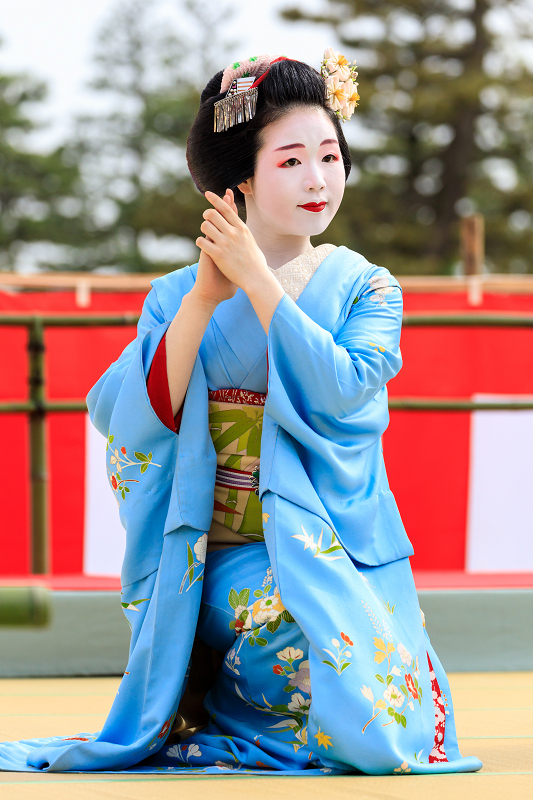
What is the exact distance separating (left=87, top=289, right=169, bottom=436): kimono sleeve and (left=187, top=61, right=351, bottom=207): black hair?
0.26m

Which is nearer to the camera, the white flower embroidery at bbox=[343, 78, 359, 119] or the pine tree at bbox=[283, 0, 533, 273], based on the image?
the white flower embroidery at bbox=[343, 78, 359, 119]

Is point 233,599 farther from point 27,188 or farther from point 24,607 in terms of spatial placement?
point 27,188

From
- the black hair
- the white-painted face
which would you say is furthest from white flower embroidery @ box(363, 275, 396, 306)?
the black hair

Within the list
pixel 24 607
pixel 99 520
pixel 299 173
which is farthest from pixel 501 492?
pixel 24 607

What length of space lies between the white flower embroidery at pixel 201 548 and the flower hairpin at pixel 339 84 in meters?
0.81

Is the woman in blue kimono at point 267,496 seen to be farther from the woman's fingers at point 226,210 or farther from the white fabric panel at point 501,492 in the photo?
the white fabric panel at point 501,492

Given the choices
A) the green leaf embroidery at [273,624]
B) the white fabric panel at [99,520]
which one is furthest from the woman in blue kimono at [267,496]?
the white fabric panel at [99,520]

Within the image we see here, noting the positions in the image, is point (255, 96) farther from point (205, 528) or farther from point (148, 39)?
point (148, 39)

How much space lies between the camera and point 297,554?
150cm

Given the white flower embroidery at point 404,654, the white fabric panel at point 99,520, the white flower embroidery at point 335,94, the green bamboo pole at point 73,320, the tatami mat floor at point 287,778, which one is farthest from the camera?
the white fabric panel at point 99,520

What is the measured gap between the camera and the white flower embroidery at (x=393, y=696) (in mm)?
1469

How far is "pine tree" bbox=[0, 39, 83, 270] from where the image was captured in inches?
575

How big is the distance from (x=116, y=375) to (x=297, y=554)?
0.46 metres

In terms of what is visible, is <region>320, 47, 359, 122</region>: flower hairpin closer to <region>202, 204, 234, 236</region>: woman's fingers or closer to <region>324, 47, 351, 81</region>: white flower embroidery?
<region>324, 47, 351, 81</region>: white flower embroidery
